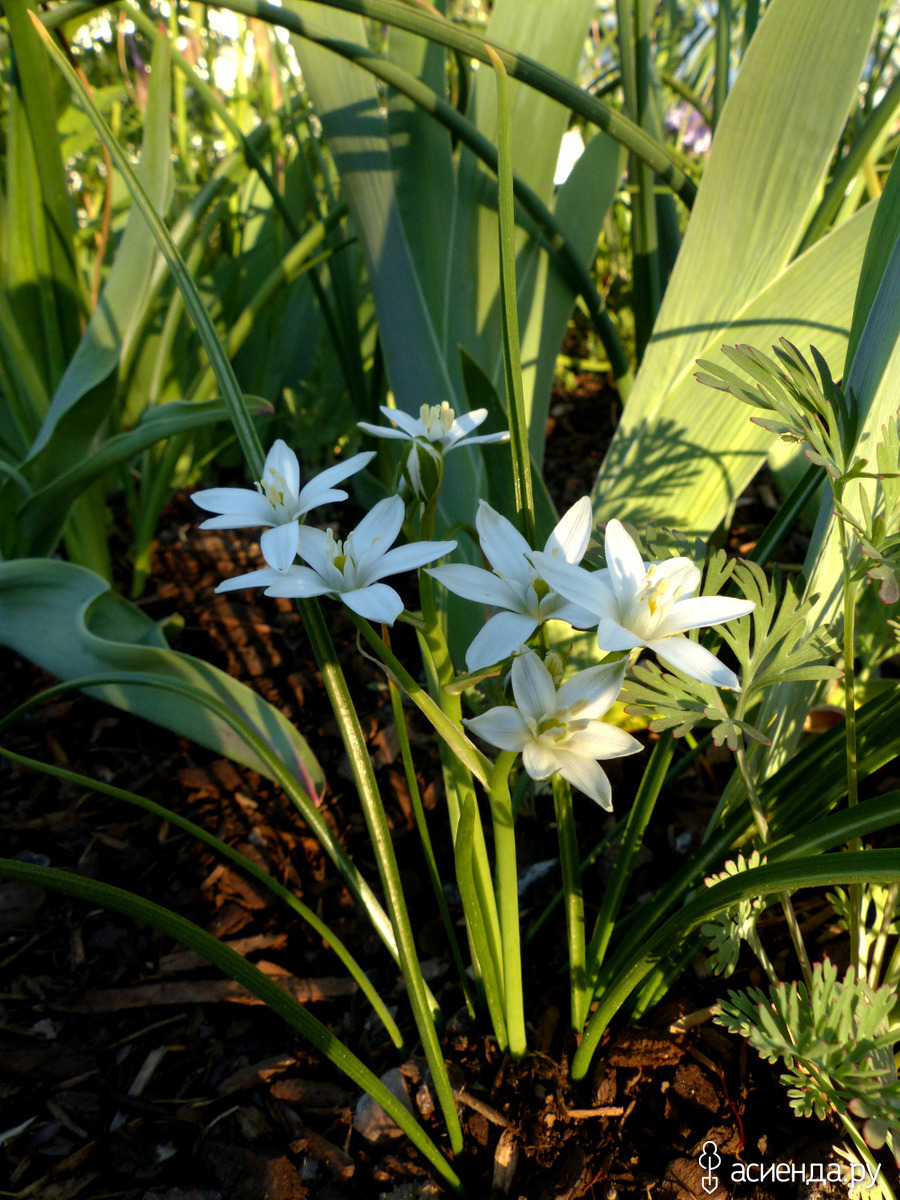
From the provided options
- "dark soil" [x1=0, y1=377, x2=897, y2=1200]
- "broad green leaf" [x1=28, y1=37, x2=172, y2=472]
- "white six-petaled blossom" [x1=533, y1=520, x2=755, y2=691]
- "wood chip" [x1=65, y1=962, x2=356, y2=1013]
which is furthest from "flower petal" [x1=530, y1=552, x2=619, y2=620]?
"broad green leaf" [x1=28, y1=37, x2=172, y2=472]

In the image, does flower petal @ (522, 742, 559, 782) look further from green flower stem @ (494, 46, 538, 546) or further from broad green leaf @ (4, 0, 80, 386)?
broad green leaf @ (4, 0, 80, 386)

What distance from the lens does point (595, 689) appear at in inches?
13.4

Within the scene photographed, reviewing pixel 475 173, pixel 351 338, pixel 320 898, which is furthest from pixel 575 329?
pixel 320 898

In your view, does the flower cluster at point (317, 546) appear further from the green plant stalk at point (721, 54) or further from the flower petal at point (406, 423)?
the green plant stalk at point (721, 54)

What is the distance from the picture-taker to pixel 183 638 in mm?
1102

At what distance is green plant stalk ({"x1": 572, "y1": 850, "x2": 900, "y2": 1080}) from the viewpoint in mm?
298

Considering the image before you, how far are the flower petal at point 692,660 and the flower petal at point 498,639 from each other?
6cm

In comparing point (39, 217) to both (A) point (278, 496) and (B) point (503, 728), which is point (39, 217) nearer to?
(A) point (278, 496)

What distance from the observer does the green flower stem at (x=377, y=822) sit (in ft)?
1.52

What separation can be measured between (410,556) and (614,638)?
11 centimetres

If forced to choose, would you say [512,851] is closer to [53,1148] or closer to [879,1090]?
[879,1090]

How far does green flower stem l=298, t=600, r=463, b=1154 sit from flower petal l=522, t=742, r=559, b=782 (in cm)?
15

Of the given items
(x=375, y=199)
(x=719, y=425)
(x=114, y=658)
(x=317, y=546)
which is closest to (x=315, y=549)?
(x=317, y=546)

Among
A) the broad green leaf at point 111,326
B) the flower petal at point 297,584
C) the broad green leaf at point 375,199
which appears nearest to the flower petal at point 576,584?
the flower petal at point 297,584
